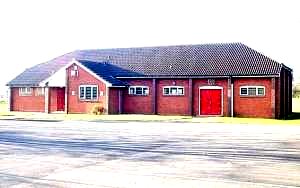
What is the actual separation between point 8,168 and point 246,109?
28.9 meters

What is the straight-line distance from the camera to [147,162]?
1229 centimetres

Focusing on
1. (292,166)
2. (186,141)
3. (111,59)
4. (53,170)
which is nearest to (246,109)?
(111,59)

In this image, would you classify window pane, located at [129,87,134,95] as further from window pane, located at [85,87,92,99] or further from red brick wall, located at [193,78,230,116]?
red brick wall, located at [193,78,230,116]

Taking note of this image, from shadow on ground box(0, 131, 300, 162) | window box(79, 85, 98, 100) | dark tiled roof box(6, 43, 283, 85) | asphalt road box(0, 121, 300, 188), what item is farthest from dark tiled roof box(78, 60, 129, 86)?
asphalt road box(0, 121, 300, 188)

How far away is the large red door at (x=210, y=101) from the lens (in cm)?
3878

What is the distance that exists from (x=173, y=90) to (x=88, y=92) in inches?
287

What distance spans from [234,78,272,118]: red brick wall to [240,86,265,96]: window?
23 cm

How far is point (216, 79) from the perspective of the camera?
38750 mm

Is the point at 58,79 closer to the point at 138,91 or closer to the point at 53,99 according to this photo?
the point at 53,99

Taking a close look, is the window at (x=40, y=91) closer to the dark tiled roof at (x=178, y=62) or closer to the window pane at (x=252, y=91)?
the dark tiled roof at (x=178, y=62)

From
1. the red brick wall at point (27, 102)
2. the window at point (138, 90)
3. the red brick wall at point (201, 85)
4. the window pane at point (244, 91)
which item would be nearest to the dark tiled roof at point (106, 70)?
the window at point (138, 90)

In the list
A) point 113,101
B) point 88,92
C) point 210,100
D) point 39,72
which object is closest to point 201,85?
point 210,100

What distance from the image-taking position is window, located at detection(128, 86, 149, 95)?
41.3 meters

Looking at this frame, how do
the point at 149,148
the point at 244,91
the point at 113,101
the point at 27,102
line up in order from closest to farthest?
1. the point at 149,148
2. the point at 244,91
3. the point at 113,101
4. the point at 27,102
